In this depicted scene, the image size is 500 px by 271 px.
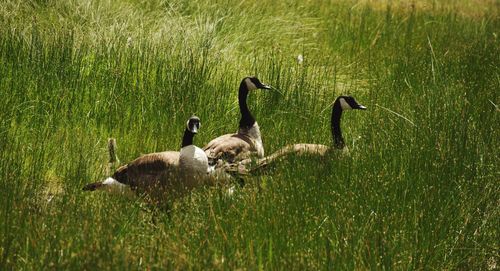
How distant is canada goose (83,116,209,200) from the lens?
576 centimetres

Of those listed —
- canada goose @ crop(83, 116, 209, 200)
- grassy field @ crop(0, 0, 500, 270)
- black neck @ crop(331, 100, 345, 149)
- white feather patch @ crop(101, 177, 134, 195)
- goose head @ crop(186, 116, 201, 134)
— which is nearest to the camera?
grassy field @ crop(0, 0, 500, 270)

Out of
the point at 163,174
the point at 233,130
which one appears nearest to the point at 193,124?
the point at 163,174

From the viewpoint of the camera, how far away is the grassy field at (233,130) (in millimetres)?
4473

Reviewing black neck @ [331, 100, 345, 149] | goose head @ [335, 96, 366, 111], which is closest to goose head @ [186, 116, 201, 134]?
black neck @ [331, 100, 345, 149]

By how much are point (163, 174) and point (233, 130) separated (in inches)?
83.6

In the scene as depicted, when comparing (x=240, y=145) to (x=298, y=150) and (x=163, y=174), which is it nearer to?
(x=298, y=150)

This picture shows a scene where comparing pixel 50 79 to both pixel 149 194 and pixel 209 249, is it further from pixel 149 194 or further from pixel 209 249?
pixel 209 249

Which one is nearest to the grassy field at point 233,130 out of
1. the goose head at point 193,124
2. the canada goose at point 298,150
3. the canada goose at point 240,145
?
the canada goose at point 298,150

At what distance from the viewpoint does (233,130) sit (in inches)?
309

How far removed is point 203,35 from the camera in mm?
9484

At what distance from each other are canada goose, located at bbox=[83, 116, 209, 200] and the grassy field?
0.56 ft

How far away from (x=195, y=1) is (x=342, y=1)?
13.1 feet

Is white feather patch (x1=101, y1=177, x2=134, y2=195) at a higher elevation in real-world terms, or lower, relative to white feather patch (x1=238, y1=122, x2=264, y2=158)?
higher

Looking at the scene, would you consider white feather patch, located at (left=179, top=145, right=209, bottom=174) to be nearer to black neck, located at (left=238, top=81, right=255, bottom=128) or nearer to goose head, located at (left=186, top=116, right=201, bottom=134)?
goose head, located at (left=186, top=116, right=201, bottom=134)
